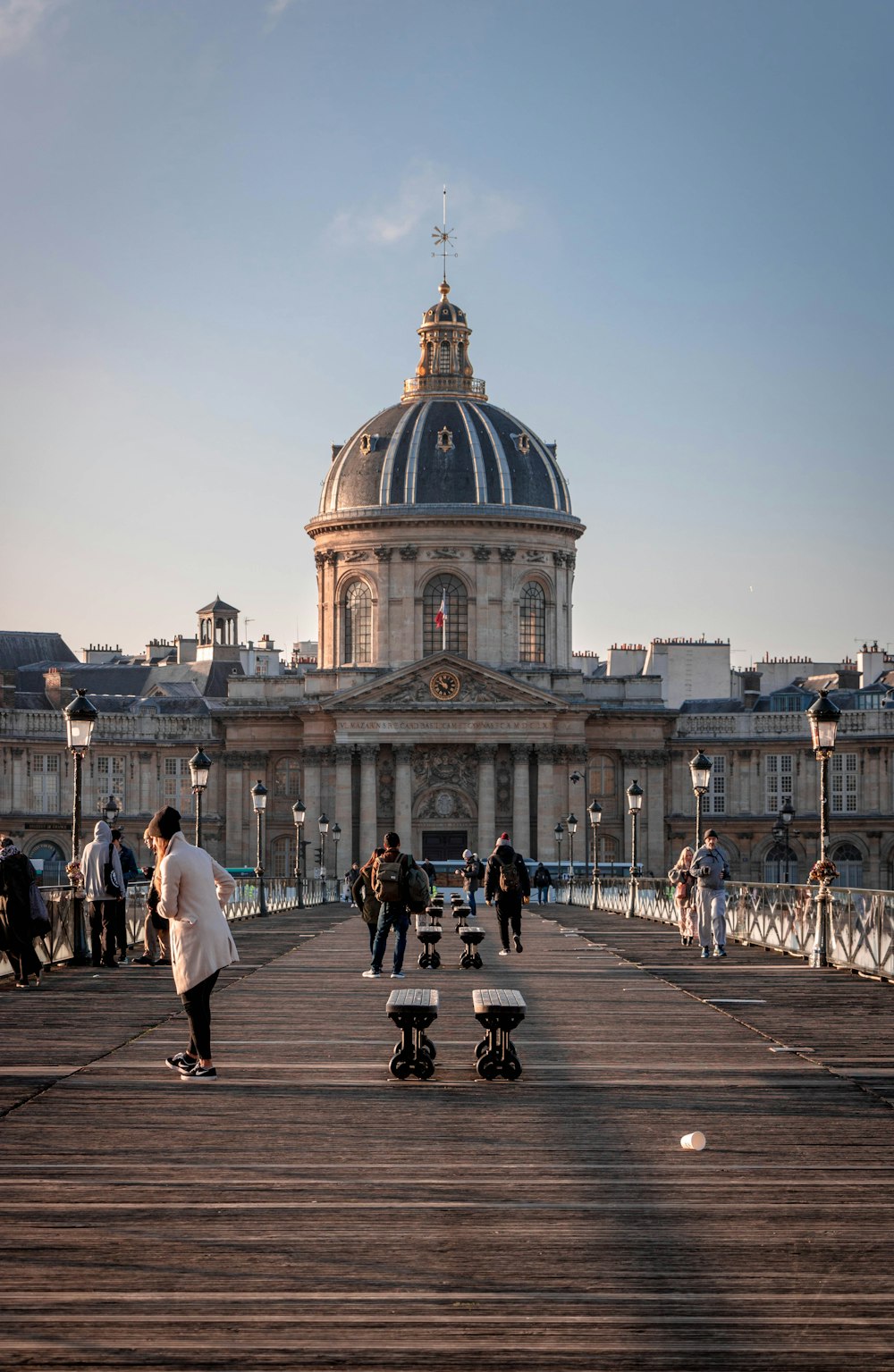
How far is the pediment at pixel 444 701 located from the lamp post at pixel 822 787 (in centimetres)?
6450

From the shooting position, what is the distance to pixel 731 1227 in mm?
10828

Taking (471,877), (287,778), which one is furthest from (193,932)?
(287,778)

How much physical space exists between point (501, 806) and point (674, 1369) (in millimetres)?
90985

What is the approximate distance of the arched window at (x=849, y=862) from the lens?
100438mm

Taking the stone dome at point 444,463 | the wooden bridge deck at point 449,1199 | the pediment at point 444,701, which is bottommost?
the wooden bridge deck at point 449,1199

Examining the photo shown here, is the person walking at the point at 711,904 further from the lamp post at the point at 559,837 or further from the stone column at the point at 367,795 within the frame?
the stone column at the point at 367,795

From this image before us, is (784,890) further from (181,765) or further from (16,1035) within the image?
(181,765)

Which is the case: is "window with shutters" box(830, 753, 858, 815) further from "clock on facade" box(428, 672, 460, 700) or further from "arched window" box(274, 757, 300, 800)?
"arched window" box(274, 757, 300, 800)

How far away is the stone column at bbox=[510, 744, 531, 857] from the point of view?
98438 mm

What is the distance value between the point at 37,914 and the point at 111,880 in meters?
4.04

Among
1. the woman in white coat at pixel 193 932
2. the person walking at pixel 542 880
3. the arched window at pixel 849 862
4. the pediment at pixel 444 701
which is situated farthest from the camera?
the arched window at pixel 849 862

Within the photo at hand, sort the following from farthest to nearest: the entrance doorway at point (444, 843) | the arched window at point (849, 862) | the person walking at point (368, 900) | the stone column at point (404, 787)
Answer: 1. the arched window at point (849, 862)
2. the entrance doorway at point (444, 843)
3. the stone column at point (404, 787)
4. the person walking at point (368, 900)

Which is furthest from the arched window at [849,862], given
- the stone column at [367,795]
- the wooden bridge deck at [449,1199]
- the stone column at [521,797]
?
the wooden bridge deck at [449,1199]

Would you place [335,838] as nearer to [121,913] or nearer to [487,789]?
[487,789]
